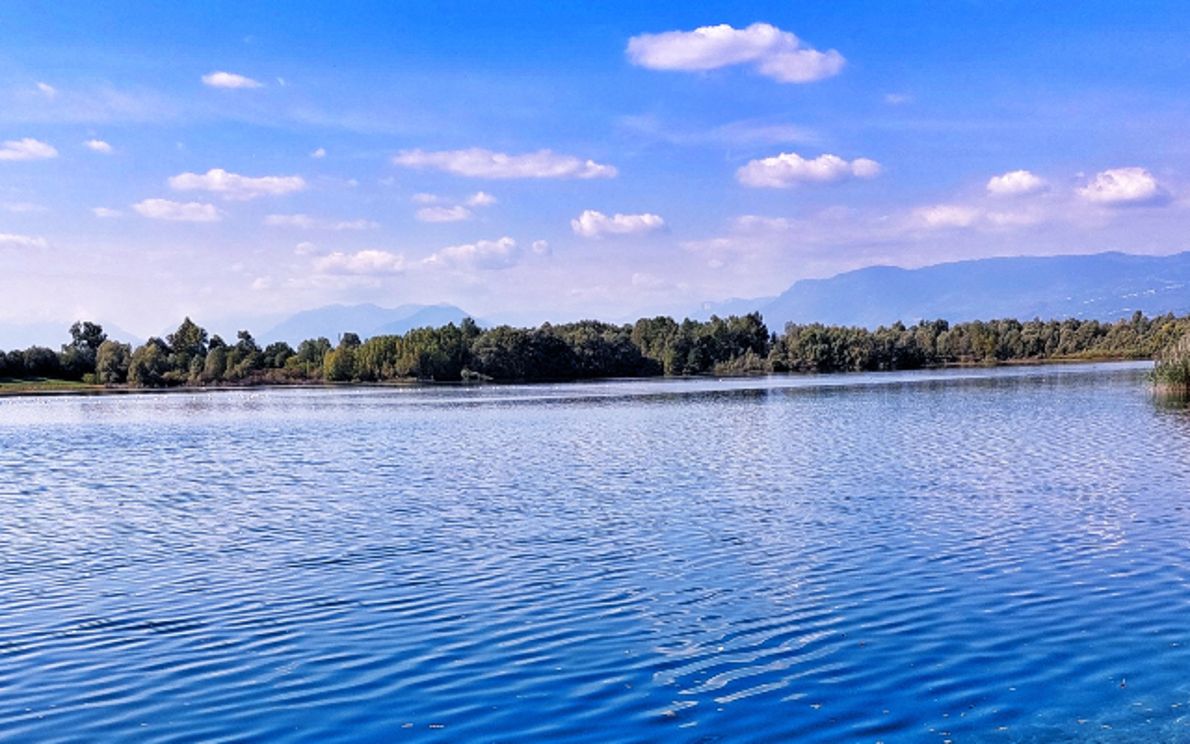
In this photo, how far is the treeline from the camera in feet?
526

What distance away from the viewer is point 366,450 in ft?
141

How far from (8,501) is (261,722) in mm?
21600

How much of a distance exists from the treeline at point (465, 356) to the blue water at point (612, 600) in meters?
132

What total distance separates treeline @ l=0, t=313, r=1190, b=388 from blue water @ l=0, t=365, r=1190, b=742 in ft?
434

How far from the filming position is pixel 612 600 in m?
15.3

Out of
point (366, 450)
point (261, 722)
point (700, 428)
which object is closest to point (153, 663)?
point (261, 722)

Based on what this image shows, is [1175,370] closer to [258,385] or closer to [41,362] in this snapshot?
[258,385]

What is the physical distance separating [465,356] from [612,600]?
15599 cm

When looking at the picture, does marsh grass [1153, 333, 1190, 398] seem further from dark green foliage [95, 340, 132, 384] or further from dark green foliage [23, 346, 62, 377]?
dark green foliage [23, 346, 62, 377]

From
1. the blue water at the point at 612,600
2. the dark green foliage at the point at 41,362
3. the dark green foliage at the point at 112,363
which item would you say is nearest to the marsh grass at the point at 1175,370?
the blue water at the point at 612,600

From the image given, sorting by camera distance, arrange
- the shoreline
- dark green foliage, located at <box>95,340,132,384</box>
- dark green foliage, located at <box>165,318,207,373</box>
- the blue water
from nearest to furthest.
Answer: the blue water → the shoreline → dark green foliage, located at <box>95,340,132,384</box> → dark green foliage, located at <box>165,318,207,373</box>

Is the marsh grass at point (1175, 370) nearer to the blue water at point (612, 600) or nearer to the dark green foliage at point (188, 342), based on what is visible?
the blue water at point (612, 600)

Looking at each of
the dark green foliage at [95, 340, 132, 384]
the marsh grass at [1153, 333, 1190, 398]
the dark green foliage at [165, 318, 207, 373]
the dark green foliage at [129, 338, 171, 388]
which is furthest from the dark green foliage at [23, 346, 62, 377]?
the marsh grass at [1153, 333, 1190, 398]

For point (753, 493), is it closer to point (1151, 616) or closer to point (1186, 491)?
point (1186, 491)
